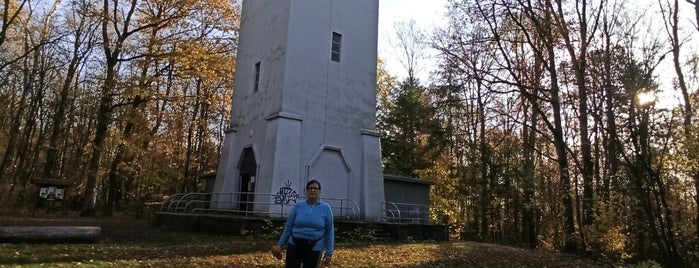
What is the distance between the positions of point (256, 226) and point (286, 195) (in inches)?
90.7

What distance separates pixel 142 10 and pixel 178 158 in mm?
10757

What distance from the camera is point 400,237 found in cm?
1678

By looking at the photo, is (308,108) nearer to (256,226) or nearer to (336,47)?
(336,47)

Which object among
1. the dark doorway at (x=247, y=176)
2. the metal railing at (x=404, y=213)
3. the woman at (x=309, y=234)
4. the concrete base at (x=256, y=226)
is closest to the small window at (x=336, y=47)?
the dark doorway at (x=247, y=176)

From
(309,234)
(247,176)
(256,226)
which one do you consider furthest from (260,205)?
(309,234)

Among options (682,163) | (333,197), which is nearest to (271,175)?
(333,197)

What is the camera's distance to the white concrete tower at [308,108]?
1717cm

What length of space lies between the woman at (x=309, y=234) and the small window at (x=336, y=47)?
46.2 ft

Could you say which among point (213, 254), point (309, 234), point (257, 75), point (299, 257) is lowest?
point (213, 254)

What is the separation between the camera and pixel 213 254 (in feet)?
35.1

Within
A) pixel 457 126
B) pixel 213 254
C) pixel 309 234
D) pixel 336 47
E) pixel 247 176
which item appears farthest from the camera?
pixel 457 126

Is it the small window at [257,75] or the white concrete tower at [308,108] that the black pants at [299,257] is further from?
the small window at [257,75]

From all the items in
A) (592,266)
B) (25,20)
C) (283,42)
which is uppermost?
(25,20)

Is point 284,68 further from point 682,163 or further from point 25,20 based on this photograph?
point 25,20
